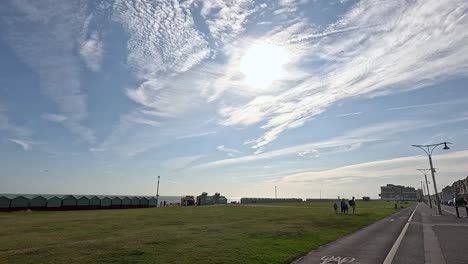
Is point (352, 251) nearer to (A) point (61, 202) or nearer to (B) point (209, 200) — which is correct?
(A) point (61, 202)

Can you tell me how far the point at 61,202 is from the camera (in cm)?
5234

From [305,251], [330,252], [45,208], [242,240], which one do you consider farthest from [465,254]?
[45,208]

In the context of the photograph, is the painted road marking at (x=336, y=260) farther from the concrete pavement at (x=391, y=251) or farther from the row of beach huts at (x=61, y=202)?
the row of beach huts at (x=61, y=202)

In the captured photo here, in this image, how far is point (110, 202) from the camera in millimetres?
60344

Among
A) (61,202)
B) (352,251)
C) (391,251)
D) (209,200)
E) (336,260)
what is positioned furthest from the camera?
(209,200)

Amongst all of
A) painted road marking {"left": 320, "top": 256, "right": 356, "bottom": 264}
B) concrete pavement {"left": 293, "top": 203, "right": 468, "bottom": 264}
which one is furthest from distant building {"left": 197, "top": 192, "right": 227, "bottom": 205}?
painted road marking {"left": 320, "top": 256, "right": 356, "bottom": 264}

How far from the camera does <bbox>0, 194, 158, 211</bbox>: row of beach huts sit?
46.8 meters

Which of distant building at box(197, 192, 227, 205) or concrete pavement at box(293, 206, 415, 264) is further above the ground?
distant building at box(197, 192, 227, 205)

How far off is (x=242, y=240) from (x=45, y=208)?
4708 centimetres

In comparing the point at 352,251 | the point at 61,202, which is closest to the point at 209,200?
the point at 61,202

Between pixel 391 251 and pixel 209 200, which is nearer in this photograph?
pixel 391 251

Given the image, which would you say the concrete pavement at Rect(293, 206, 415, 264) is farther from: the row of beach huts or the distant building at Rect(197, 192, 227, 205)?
the distant building at Rect(197, 192, 227, 205)

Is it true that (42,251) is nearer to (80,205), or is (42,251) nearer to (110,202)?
(80,205)

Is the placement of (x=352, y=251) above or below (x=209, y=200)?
below
